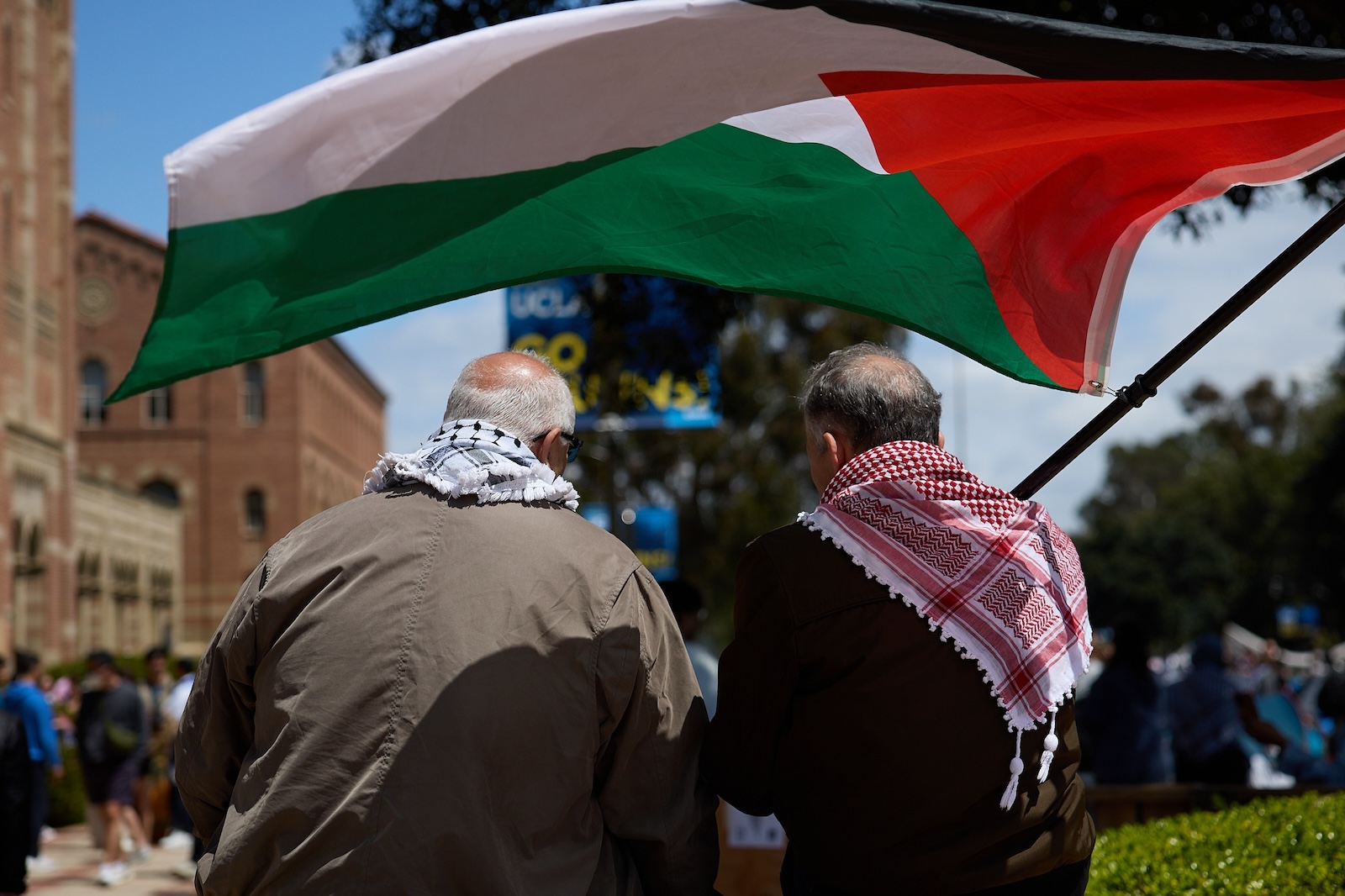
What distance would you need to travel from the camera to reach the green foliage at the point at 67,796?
1672cm

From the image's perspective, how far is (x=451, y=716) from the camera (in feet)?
8.52

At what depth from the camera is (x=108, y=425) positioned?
188ft

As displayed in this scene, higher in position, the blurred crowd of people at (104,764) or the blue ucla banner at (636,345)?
the blue ucla banner at (636,345)

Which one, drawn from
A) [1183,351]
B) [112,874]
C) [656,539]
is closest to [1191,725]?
[656,539]

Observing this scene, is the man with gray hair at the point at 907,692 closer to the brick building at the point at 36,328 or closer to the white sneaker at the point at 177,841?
the white sneaker at the point at 177,841

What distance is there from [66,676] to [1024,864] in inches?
989

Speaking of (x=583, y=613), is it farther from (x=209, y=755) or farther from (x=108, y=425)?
(x=108, y=425)

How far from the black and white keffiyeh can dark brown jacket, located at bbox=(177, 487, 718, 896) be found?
0.04 metres

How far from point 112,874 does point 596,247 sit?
1080cm

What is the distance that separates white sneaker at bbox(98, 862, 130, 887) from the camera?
39.2 feet

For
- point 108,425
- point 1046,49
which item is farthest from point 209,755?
point 108,425

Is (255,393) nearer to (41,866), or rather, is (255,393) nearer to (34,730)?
(41,866)

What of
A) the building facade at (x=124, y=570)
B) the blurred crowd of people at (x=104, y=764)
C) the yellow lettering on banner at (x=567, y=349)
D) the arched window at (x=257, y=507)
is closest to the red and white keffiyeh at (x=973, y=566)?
the blurred crowd of people at (x=104, y=764)

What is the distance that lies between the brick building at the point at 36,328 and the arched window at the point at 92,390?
64.4 feet
